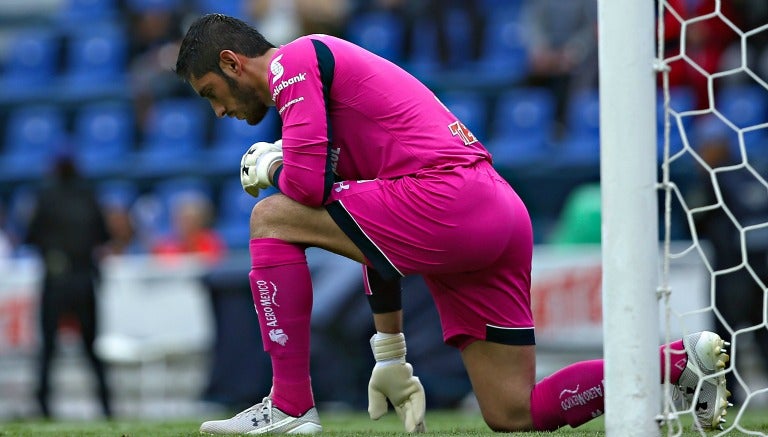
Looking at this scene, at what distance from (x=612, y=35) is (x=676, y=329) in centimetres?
508

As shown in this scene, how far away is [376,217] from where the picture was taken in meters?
4.01

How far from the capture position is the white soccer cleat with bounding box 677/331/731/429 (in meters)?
4.02

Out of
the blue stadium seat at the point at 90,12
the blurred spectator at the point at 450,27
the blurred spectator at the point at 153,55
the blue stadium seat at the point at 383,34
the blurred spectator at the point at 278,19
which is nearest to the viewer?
the blurred spectator at the point at 278,19

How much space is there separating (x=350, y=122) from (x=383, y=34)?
8.26m

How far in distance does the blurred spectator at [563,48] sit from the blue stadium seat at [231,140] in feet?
8.17

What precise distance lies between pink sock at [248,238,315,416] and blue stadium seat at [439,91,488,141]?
7.10 m

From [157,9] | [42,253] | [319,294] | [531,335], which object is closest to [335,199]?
[531,335]

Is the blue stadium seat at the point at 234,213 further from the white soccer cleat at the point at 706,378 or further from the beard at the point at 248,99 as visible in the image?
the white soccer cleat at the point at 706,378

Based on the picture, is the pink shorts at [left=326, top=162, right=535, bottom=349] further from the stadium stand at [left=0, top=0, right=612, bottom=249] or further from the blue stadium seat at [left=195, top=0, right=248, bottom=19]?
the blue stadium seat at [left=195, top=0, right=248, bottom=19]

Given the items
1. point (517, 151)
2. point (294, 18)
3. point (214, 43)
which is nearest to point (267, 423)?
point (214, 43)

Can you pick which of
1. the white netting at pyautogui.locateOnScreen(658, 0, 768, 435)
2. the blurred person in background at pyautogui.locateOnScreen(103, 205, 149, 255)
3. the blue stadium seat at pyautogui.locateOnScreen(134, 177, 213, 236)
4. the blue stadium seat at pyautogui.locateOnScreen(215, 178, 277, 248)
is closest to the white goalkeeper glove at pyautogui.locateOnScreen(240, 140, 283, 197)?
the white netting at pyautogui.locateOnScreen(658, 0, 768, 435)

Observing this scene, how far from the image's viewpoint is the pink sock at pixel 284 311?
13.4 feet

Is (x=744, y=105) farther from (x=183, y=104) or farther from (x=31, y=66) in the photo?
(x=31, y=66)

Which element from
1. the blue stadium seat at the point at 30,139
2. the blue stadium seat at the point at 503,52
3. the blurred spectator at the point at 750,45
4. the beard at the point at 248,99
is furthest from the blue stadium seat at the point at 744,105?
the beard at the point at 248,99
